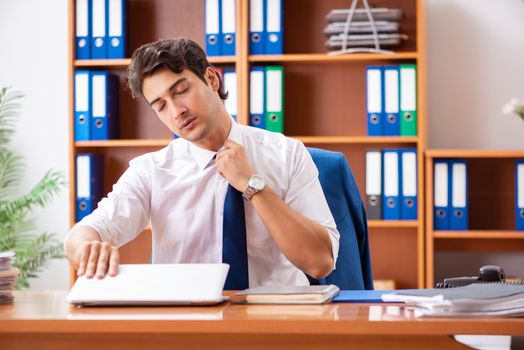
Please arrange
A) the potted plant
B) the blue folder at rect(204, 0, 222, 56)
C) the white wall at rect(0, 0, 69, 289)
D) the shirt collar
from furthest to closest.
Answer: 1. the white wall at rect(0, 0, 69, 289)
2. the potted plant
3. the blue folder at rect(204, 0, 222, 56)
4. the shirt collar

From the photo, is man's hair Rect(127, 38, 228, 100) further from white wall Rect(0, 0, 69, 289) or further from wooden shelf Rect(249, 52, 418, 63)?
white wall Rect(0, 0, 69, 289)

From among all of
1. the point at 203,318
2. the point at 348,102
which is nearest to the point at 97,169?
the point at 348,102

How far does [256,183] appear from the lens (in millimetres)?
1820

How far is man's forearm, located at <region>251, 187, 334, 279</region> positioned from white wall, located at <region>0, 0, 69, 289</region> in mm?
2588

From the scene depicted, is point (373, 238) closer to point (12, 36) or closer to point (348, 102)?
point (348, 102)

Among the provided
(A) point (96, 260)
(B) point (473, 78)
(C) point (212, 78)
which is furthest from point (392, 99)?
(A) point (96, 260)

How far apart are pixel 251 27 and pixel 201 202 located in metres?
1.87

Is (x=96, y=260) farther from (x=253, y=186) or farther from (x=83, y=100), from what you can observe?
(x=83, y=100)

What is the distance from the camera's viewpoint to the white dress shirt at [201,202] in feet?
6.43

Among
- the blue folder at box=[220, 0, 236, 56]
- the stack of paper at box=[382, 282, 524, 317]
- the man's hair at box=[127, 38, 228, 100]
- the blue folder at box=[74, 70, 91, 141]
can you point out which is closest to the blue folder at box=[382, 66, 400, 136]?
the blue folder at box=[220, 0, 236, 56]

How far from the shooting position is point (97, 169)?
3932 millimetres

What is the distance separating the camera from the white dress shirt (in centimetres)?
196

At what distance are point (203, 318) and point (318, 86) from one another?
2709 millimetres

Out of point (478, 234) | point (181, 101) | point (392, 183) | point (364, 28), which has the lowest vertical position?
point (478, 234)
